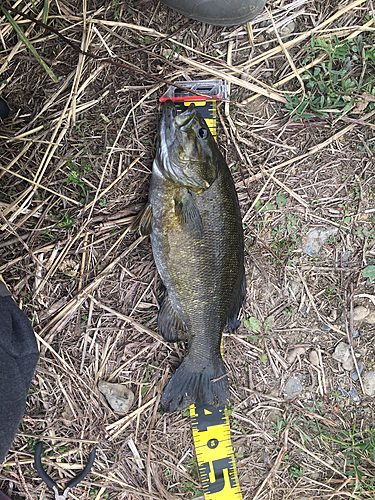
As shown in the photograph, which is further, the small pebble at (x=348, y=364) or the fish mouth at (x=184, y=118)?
the small pebble at (x=348, y=364)

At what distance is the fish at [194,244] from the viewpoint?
2506 mm

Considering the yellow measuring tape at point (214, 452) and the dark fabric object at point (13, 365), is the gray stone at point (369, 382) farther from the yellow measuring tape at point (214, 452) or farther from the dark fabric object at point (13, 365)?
the dark fabric object at point (13, 365)

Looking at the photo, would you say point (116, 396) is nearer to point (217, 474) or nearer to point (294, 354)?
point (217, 474)

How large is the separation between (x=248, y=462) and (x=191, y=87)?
341cm

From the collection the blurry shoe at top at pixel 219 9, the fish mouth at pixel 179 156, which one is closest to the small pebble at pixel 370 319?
the fish mouth at pixel 179 156

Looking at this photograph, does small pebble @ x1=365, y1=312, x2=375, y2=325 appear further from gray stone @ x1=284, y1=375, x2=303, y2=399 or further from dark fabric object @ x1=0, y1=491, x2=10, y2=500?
dark fabric object @ x1=0, y1=491, x2=10, y2=500

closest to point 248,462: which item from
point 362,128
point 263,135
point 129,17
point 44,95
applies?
point 263,135

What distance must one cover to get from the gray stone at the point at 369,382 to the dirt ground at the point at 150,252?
0.04 metres

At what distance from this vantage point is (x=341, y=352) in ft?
10.5

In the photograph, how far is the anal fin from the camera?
280 centimetres

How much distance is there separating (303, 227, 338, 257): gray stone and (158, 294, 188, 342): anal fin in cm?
137

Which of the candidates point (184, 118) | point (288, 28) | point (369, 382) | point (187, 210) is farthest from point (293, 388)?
point (288, 28)

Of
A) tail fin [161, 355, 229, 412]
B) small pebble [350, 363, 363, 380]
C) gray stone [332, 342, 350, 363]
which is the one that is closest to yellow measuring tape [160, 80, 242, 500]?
tail fin [161, 355, 229, 412]

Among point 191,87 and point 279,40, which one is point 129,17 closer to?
point 191,87
